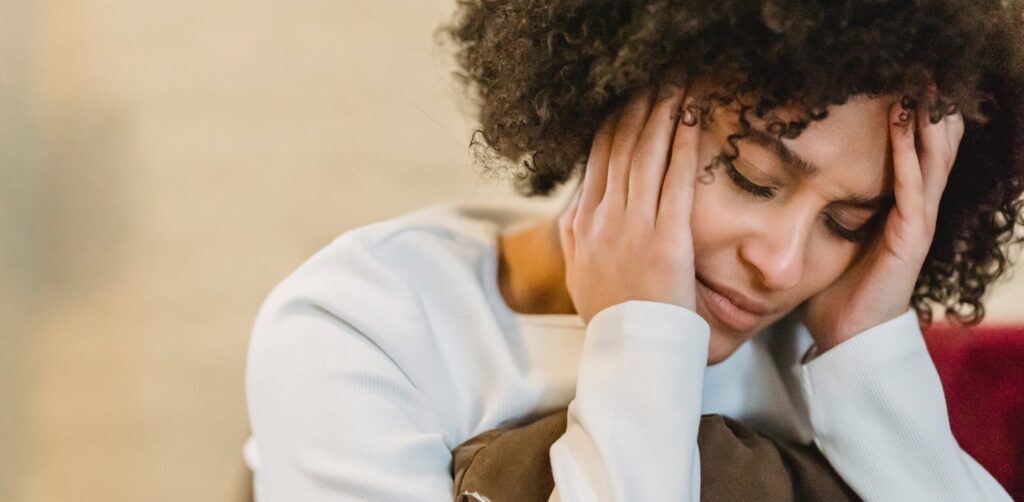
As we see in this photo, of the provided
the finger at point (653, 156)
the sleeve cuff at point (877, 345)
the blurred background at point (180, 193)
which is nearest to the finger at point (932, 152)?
the sleeve cuff at point (877, 345)

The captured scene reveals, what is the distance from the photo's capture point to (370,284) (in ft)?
3.12

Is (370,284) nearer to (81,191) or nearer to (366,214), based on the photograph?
(366,214)

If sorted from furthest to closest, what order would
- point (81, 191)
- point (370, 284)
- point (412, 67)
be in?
point (412, 67) < point (81, 191) < point (370, 284)

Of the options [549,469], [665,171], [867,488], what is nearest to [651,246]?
[665,171]

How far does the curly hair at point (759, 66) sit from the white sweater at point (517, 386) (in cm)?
17

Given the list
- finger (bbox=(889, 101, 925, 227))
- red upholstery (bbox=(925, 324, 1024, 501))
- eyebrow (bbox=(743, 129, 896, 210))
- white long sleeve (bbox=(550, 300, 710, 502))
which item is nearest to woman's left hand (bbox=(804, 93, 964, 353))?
finger (bbox=(889, 101, 925, 227))

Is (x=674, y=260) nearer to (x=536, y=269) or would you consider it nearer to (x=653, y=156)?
(x=653, y=156)

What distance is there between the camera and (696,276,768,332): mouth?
0.89 meters

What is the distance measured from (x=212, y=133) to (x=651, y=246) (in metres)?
0.83

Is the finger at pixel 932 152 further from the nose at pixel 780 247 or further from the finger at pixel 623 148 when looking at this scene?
the finger at pixel 623 148

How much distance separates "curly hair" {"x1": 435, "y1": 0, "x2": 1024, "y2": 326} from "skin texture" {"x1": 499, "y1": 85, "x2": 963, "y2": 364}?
0.03m

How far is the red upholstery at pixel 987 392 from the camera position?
47.1 inches

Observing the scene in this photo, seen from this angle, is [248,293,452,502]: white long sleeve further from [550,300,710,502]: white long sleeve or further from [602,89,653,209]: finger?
[602,89,653,209]: finger

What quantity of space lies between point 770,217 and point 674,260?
10 cm
